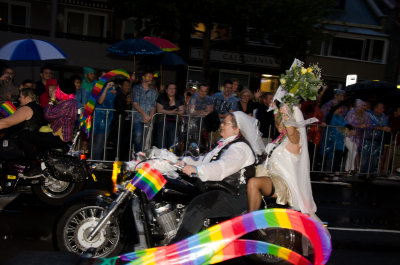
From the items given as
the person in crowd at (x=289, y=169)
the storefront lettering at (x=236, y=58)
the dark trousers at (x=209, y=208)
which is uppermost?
the storefront lettering at (x=236, y=58)

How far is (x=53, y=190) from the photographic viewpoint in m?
6.80

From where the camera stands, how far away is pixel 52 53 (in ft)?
33.9

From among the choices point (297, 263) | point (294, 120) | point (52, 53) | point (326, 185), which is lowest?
point (326, 185)

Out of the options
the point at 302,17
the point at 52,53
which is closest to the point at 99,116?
the point at 52,53

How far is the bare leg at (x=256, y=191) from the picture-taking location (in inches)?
180

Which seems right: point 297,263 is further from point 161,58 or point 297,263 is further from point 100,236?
point 161,58

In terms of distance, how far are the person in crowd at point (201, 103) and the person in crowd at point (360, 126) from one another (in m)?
3.65

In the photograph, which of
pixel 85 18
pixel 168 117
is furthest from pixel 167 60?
pixel 85 18

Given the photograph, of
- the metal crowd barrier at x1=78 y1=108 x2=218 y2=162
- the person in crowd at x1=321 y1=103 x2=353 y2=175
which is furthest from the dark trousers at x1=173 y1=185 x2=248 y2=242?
the person in crowd at x1=321 y1=103 x2=353 y2=175

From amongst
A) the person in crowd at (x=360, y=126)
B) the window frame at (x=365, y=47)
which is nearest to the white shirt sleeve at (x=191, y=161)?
the person in crowd at (x=360, y=126)

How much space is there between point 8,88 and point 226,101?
4.77m

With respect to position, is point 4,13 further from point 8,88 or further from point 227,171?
point 227,171

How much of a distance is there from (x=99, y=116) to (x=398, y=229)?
6261 mm

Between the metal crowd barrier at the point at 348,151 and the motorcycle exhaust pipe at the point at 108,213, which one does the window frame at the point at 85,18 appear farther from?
the motorcycle exhaust pipe at the point at 108,213
